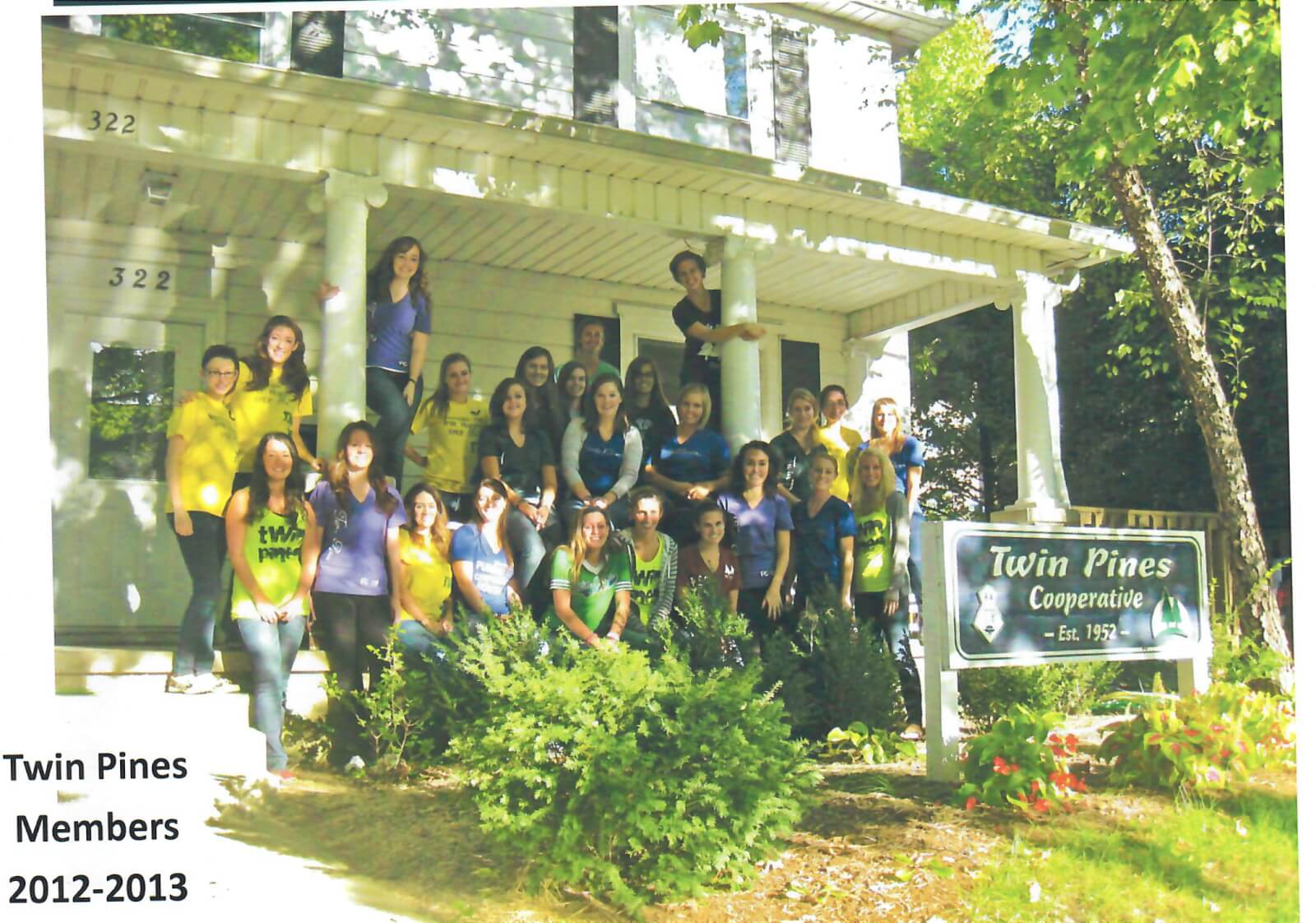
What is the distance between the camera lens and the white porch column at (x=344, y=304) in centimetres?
618

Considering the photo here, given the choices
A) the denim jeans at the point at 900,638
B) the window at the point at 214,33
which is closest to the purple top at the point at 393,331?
the window at the point at 214,33

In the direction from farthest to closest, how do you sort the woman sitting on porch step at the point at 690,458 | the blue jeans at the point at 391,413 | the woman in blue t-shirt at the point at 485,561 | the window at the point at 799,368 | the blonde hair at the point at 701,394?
the window at the point at 799,368
the blonde hair at the point at 701,394
the woman sitting on porch step at the point at 690,458
the blue jeans at the point at 391,413
the woman in blue t-shirt at the point at 485,561

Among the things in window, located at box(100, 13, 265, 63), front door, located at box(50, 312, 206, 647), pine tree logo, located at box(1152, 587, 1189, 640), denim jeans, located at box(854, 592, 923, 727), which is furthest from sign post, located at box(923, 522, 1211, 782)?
window, located at box(100, 13, 265, 63)

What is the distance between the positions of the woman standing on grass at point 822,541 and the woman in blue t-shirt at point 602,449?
3.23 feet

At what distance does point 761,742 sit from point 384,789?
173 centimetres

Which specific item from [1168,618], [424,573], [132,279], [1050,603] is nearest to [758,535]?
[1050,603]

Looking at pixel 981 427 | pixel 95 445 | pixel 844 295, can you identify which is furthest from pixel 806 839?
pixel 981 427

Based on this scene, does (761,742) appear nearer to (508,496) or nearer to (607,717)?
(607,717)

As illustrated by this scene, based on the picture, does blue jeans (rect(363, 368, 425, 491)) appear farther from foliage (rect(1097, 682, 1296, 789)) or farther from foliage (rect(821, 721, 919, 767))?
foliage (rect(1097, 682, 1296, 789))

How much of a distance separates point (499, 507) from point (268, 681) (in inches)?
52.0

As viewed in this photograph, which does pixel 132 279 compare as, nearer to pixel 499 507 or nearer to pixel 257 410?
pixel 257 410

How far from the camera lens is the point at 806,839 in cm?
461

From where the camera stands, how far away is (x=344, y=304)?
6.30 m

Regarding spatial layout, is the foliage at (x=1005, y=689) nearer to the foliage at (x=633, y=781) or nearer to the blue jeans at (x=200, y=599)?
the foliage at (x=633, y=781)
